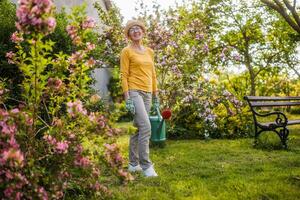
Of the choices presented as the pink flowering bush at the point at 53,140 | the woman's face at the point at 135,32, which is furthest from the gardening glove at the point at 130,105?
the pink flowering bush at the point at 53,140

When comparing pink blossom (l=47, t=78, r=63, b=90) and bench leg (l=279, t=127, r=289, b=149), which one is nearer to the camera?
pink blossom (l=47, t=78, r=63, b=90)

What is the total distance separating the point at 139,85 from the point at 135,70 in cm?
20

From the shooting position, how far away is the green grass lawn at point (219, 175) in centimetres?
425

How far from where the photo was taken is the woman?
5.07 meters

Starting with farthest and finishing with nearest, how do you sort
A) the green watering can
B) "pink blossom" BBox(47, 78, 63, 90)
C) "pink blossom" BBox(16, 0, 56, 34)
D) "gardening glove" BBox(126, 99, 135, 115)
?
the green watering can < "gardening glove" BBox(126, 99, 135, 115) < "pink blossom" BBox(47, 78, 63, 90) < "pink blossom" BBox(16, 0, 56, 34)

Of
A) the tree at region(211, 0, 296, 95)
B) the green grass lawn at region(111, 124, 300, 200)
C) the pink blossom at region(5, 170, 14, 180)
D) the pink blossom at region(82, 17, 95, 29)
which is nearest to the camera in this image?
the pink blossom at region(5, 170, 14, 180)

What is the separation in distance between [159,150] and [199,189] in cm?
273

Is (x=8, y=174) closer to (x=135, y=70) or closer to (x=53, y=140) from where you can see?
(x=53, y=140)

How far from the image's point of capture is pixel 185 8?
14.7 metres

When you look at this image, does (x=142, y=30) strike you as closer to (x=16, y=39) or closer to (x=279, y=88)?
(x=16, y=39)

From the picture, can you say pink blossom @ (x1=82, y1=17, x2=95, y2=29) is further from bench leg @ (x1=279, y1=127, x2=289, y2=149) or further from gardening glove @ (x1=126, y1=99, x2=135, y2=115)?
bench leg @ (x1=279, y1=127, x2=289, y2=149)

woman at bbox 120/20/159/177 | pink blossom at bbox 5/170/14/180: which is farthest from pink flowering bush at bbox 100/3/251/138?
pink blossom at bbox 5/170/14/180

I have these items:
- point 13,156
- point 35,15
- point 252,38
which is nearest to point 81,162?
point 13,156

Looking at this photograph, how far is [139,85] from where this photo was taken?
5152 millimetres
